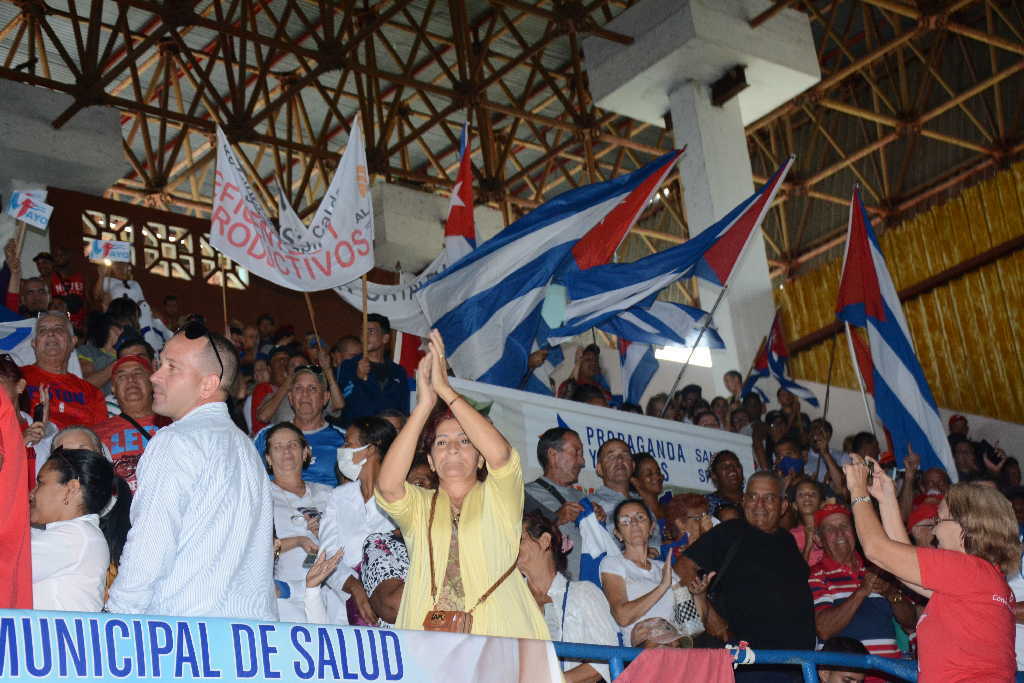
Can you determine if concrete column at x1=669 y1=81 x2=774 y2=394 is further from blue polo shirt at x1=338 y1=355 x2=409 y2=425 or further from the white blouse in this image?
the white blouse

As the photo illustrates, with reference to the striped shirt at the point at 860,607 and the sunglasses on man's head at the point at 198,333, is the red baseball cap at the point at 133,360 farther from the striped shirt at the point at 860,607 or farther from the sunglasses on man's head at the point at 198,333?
the striped shirt at the point at 860,607

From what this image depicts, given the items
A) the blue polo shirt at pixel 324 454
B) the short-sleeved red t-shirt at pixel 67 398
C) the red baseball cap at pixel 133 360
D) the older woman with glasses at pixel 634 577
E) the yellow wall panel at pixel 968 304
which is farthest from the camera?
the yellow wall panel at pixel 968 304

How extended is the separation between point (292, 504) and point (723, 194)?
1016 centimetres

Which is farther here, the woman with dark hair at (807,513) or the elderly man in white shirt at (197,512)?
the woman with dark hair at (807,513)

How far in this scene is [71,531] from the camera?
389 centimetres

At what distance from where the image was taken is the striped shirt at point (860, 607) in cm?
591

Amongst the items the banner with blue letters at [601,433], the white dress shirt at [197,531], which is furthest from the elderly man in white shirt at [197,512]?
the banner with blue letters at [601,433]

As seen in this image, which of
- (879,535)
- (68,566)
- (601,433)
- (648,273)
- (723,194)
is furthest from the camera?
(723,194)

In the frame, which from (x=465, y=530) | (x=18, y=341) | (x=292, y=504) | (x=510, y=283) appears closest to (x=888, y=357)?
(x=510, y=283)

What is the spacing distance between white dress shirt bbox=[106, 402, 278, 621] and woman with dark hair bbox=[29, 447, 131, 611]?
1.41 feet

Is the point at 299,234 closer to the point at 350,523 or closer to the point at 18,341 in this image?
the point at 18,341

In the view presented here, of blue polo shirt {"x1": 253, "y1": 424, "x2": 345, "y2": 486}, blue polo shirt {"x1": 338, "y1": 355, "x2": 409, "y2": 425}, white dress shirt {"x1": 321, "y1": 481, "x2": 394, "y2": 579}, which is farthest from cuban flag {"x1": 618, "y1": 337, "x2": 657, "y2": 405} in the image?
white dress shirt {"x1": 321, "y1": 481, "x2": 394, "y2": 579}

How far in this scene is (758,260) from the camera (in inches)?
596

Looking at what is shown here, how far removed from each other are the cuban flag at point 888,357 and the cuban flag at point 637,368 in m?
2.21
